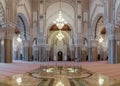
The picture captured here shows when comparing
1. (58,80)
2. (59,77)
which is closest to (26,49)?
(59,77)

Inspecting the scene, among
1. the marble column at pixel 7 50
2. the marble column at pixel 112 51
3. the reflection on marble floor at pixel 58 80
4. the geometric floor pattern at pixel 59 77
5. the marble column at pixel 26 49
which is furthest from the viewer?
the marble column at pixel 26 49

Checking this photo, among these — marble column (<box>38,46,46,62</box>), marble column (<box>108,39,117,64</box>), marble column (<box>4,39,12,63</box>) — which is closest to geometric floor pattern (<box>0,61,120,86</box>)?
marble column (<box>108,39,117,64</box>)

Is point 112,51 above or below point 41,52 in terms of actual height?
above

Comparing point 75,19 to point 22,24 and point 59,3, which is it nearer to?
point 59,3

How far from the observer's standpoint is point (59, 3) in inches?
769

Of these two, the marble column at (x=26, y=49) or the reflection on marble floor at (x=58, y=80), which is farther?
the marble column at (x=26, y=49)

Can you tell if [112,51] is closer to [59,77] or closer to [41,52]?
[59,77]

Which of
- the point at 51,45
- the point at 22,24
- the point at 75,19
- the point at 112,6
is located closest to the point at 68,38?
the point at 51,45

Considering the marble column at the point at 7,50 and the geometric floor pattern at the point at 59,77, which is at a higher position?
the marble column at the point at 7,50

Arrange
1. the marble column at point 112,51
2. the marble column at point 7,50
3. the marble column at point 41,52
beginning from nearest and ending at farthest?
the marble column at point 112,51 < the marble column at point 7,50 < the marble column at point 41,52

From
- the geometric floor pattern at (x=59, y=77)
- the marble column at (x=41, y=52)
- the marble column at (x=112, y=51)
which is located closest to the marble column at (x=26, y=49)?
the marble column at (x=41, y=52)

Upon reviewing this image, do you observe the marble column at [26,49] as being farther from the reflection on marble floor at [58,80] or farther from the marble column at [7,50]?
the reflection on marble floor at [58,80]

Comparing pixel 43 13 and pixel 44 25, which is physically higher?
pixel 43 13

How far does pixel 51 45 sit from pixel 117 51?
14781 millimetres
